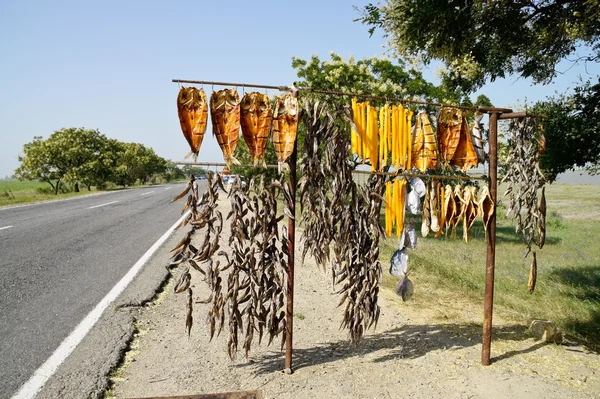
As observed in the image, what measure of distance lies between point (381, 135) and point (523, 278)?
6.09m

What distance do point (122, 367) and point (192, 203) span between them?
1.74 metres

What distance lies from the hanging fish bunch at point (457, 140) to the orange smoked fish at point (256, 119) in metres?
1.66

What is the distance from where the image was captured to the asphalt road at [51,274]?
4156 mm

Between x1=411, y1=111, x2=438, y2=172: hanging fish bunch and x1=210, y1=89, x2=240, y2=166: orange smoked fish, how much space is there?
1.68m

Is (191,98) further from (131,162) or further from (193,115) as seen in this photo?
(131,162)

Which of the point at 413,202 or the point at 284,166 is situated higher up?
the point at 284,166

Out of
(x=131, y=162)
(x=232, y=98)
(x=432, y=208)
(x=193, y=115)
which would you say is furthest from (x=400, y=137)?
(x=131, y=162)

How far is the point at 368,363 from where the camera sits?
3881 millimetres

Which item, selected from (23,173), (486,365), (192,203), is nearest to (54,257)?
(192,203)

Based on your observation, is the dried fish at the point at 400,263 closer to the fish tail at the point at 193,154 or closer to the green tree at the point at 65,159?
the fish tail at the point at 193,154

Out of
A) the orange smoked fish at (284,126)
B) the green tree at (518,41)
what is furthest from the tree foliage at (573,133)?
the orange smoked fish at (284,126)

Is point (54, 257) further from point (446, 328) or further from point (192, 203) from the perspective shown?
point (446, 328)

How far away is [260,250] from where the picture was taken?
3.48 metres

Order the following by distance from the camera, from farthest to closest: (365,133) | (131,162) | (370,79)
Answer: (131,162)
(370,79)
(365,133)
